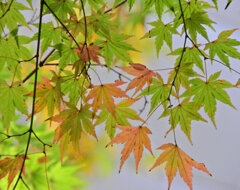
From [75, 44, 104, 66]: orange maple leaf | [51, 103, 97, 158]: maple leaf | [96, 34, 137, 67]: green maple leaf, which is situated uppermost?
[96, 34, 137, 67]: green maple leaf

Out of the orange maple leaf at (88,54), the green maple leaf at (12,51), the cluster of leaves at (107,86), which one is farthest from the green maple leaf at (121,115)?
the green maple leaf at (12,51)

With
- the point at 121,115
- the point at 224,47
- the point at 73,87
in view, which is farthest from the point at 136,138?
the point at 224,47

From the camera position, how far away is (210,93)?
0.62m

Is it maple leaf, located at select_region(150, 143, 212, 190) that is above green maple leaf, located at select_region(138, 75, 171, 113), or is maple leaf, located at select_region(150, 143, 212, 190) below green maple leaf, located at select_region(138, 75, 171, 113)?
below

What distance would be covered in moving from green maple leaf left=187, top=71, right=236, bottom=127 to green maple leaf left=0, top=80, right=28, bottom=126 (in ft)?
1.28

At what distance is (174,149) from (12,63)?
422 mm

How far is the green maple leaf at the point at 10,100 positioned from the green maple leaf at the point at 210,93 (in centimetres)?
39

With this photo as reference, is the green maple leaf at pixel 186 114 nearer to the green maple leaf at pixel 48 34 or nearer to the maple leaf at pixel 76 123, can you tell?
the maple leaf at pixel 76 123

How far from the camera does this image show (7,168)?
0.57 m

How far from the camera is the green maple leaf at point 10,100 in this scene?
0.59 m

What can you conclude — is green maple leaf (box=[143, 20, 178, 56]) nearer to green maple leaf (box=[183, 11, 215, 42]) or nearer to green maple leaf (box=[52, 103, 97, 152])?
green maple leaf (box=[183, 11, 215, 42])

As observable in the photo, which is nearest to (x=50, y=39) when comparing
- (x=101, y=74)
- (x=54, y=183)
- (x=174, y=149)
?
(x=174, y=149)

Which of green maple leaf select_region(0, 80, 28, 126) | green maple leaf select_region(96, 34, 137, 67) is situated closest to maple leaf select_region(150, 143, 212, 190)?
green maple leaf select_region(96, 34, 137, 67)

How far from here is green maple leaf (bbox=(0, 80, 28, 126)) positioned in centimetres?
59
